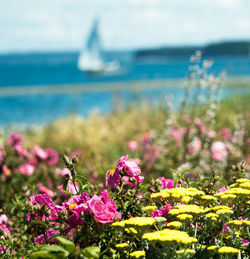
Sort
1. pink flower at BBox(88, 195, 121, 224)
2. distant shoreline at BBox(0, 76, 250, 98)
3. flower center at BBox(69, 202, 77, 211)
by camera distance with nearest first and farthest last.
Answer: pink flower at BBox(88, 195, 121, 224) < flower center at BBox(69, 202, 77, 211) < distant shoreline at BBox(0, 76, 250, 98)

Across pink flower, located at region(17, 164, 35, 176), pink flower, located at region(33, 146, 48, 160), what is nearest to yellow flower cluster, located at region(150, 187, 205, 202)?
pink flower, located at region(17, 164, 35, 176)

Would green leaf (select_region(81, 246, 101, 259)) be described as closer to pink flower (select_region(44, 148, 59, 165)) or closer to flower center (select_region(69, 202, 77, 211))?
flower center (select_region(69, 202, 77, 211))

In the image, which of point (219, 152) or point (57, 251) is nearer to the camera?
point (57, 251)

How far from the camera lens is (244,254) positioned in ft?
5.20

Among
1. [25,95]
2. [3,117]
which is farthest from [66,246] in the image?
[3,117]

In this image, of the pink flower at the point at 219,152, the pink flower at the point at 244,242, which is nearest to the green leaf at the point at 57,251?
the pink flower at the point at 244,242

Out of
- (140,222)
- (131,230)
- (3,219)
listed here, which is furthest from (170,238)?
(3,219)

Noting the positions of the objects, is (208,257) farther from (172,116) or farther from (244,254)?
(172,116)

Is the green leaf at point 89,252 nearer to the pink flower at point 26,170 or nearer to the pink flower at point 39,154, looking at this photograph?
the pink flower at point 26,170

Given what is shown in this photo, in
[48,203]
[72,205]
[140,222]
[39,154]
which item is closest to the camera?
[140,222]

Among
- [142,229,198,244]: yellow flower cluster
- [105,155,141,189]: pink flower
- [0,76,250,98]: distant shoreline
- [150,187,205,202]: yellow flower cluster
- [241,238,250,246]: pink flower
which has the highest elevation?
[105,155,141,189]: pink flower

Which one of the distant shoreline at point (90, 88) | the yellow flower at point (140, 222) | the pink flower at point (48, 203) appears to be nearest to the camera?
the yellow flower at point (140, 222)

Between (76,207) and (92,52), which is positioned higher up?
(92,52)

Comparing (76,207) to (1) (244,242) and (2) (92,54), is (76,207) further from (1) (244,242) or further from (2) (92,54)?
(2) (92,54)
